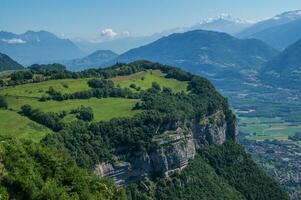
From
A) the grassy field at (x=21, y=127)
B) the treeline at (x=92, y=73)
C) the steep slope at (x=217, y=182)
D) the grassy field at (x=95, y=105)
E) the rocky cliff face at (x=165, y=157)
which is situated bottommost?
the steep slope at (x=217, y=182)

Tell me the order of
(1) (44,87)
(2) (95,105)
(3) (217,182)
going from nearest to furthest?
(3) (217,182) → (2) (95,105) → (1) (44,87)

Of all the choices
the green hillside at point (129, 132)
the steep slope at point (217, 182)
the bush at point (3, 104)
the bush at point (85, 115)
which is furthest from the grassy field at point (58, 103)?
the steep slope at point (217, 182)

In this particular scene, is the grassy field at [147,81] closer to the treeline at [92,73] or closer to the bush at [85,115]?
the treeline at [92,73]

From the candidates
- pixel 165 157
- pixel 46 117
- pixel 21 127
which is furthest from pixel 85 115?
pixel 165 157

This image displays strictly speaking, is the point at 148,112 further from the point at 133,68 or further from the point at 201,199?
the point at 133,68

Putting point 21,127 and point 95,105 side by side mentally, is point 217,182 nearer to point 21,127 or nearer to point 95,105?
point 95,105

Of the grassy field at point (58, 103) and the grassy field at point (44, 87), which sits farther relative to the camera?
the grassy field at point (44, 87)

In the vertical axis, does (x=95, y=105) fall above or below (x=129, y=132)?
above

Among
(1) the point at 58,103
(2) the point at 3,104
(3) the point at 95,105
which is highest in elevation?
(2) the point at 3,104
